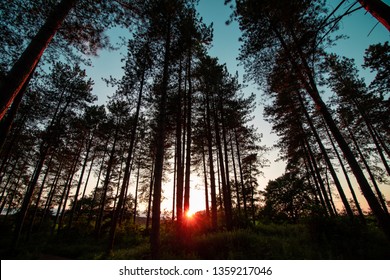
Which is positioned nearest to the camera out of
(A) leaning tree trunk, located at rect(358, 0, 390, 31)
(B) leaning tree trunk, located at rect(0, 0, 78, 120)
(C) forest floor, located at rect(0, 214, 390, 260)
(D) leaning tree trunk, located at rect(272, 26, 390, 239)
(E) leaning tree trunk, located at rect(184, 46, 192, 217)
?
(A) leaning tree trunk, located at rect(358, 0, 390, 31)

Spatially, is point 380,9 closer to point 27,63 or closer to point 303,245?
point 303,245

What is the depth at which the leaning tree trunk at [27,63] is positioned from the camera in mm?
3754

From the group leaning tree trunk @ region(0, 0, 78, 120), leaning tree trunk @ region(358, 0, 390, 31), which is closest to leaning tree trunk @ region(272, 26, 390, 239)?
leaning tree trunk @ region(358, 0, 390, 31)

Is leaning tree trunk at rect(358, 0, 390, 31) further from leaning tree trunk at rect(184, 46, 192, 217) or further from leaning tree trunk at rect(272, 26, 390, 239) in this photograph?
leaning tree trunk at rect(184, 46, 192, 217)

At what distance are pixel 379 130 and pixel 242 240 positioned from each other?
1947 cm

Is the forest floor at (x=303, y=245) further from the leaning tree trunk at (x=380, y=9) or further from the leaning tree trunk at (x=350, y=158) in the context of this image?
the leaning tree trunk at (x=380, y=9)

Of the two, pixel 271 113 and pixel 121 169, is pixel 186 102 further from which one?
pixel 121 169

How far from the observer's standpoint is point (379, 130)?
16656mm

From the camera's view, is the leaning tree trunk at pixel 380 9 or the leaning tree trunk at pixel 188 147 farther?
the leaning tree trunk at pixel 188 147

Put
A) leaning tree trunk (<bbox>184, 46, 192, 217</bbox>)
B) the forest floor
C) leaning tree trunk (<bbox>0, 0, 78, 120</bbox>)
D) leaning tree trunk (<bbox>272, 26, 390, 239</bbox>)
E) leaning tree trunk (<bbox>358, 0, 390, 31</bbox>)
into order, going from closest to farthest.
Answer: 1. leaning tree trunk (<bbox>358, 0, 390, 31</bbox>)
2. leaning tree trunk (<bbox>0, 0, 78, 120</bbox>)
3. leaning tree trunk (<bbox>272, 26, 390, 239</bbox>)
4. the forest floor
5. leaning tree trunk (<bbox>184, 46, 192, 217</bbox>)

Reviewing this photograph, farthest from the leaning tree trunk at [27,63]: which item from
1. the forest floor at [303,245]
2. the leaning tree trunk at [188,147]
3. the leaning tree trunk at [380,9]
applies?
the leaning tree trunk at [380,9]

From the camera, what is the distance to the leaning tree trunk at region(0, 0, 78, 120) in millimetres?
3754

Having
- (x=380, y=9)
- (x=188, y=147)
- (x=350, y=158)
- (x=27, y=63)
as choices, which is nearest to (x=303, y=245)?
(x=350, y=158)
